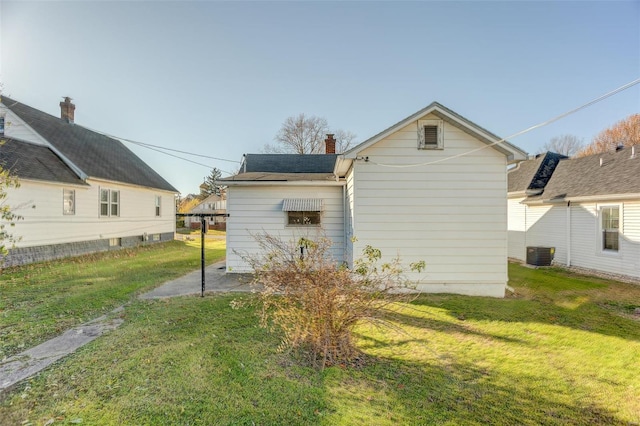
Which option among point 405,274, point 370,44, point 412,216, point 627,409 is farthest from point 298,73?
point 627,409

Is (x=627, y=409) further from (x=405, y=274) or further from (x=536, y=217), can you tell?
(x=536, y=217)

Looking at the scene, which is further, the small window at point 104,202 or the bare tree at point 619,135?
the bare tree at point 619,135

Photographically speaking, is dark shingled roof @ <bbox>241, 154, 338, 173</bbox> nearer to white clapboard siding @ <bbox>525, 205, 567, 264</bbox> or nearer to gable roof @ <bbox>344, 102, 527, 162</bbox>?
gable roof @ <bbox>344, 102, 527, 162</bbox>

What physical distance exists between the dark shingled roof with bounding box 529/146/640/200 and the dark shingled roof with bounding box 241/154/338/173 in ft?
34.0

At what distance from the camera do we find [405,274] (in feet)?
25.1

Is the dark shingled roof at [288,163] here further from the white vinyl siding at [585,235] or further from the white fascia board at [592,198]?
the white vinyl siding at [585,235]

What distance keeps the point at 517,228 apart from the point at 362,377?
14.8 metres

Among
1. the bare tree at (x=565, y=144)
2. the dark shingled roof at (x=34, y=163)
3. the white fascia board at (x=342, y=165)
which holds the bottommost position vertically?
the white fascia board at (x=342, y=165)

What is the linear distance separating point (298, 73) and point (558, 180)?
13.7 meters

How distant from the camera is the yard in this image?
2924mm

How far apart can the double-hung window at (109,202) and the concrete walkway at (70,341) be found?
32.1ft

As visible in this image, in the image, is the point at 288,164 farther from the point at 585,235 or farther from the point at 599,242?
the point at 599,242

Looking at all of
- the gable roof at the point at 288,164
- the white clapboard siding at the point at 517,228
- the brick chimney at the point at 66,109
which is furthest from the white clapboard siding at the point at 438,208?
the brick chimney at the point at 66,109

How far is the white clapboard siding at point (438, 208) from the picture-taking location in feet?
24.7
